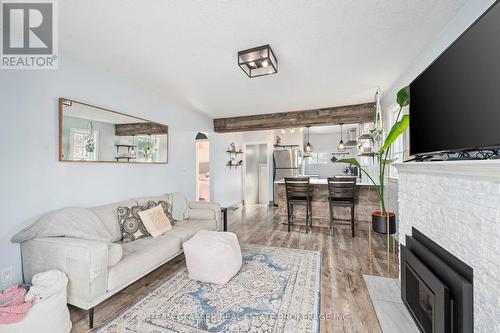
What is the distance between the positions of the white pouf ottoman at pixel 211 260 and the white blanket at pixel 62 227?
0.81 metres

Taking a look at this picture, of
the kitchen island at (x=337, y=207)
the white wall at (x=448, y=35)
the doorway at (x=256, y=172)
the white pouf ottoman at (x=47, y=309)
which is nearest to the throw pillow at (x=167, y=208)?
the white pouf ottoman at (x=47, y=309)

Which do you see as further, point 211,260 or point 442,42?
point 211,260

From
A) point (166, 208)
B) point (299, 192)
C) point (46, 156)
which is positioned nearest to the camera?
point (46, 156)

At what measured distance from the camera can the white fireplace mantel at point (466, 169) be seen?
0.92 meters

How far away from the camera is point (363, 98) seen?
3783 mm

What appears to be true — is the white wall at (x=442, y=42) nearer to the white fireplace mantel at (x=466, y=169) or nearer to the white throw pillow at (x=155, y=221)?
the white fireplace mantel at (x=466, y=169)

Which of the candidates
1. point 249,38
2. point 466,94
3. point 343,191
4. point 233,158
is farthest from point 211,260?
point 233,158

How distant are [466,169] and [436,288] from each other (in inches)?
27.8

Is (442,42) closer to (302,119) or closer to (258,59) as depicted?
(258,59)

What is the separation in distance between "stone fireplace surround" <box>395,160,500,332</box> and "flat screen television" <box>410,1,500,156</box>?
0.47 feet

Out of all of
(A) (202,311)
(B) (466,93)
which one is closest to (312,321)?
(A) (202,311)

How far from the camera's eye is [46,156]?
6.76ft

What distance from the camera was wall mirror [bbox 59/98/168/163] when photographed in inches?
88.1

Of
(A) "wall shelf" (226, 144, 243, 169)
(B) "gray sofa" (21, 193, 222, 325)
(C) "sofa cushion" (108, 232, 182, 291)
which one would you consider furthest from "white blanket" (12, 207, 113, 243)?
(A) "wall shelf" (226, 144, 243, 169)
